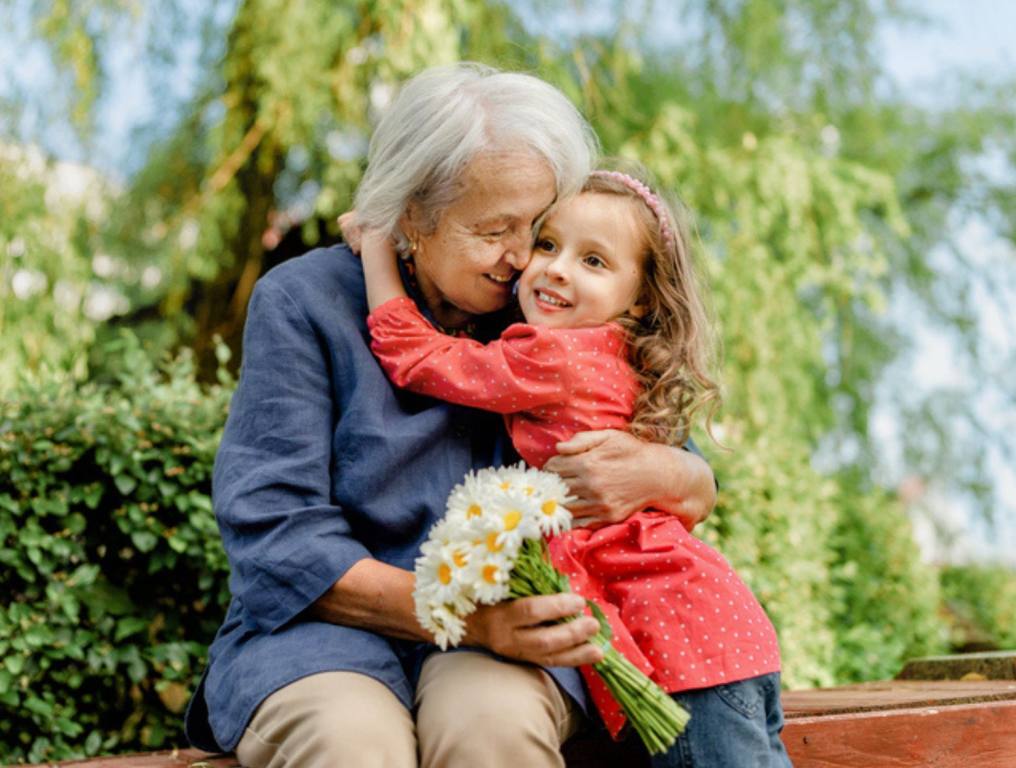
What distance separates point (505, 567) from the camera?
1818 millimetres

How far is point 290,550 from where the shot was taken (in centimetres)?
211

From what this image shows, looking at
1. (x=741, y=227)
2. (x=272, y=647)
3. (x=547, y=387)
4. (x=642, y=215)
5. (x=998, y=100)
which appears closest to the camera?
(x=272, y=647)

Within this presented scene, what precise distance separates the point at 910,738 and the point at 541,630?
3.56 feet

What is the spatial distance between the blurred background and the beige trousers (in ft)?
4.52

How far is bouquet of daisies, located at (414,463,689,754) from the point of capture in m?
1.82

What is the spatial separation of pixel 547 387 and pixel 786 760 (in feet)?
2.61

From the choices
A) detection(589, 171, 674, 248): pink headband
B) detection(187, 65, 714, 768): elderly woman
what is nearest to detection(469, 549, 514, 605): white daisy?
detection(187, 65, 714, 768): elderly woman

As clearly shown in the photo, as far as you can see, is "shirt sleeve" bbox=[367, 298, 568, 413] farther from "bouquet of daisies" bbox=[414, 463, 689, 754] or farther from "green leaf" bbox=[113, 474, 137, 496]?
"green leaf" bbox=[113, 474, 137, 496]

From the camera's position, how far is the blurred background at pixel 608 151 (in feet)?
10.7

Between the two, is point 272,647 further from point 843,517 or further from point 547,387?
point 843,517

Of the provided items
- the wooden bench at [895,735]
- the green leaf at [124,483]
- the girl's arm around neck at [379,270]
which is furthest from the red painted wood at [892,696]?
the green leaf at [124,483]

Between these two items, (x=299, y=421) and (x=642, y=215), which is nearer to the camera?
(x=299, y=421)

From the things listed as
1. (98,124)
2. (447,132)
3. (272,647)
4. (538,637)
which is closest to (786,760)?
(538,637)

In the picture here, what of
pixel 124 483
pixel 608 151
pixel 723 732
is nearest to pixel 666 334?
pixel 723 732
